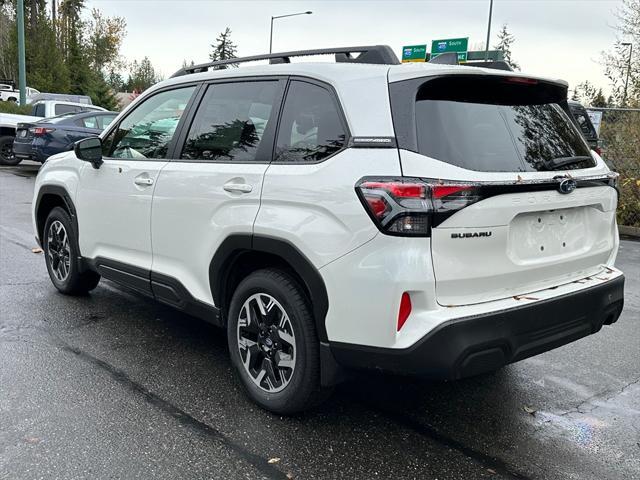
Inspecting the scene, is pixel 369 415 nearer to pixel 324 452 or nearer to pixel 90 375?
pixel 324 452

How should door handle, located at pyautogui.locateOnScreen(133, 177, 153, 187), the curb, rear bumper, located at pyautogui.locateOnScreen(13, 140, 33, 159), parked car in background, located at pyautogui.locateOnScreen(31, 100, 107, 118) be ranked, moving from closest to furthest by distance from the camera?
door handle, located at pyautogui.locateOnScreen(133, 177, 153, 187) < the curb < rear bumper, located at pyautogui.locateOnScreen(13, 140, 33, 159) < parked car in background, located at pyautogui.locateOnScreen(31, 100, 107, 118)

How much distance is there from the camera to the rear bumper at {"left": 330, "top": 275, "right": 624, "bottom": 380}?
2654 mm

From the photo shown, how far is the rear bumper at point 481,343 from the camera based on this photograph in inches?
104

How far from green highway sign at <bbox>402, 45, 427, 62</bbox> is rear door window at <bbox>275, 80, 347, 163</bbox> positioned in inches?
1116

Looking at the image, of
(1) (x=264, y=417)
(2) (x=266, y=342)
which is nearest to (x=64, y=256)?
(2) (x=266, y=342)

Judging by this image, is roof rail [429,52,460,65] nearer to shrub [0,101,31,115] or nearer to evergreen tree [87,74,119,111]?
shrub [0,101,31,115]

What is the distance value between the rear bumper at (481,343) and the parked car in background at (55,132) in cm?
1247

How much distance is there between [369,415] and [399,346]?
0.83 m

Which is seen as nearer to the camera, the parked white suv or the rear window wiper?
the parked white suv

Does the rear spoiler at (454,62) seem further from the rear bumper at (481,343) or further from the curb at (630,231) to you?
the curb at (630,231)

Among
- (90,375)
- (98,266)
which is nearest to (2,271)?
(98,266)

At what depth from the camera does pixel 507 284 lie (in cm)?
289

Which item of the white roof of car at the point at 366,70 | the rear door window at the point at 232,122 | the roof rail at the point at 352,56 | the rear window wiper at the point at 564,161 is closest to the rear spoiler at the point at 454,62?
the white roof of car at the point at 366,70

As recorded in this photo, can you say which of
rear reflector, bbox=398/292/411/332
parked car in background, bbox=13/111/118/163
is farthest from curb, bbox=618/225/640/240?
parked car in background, bbox=13/111/118/163
